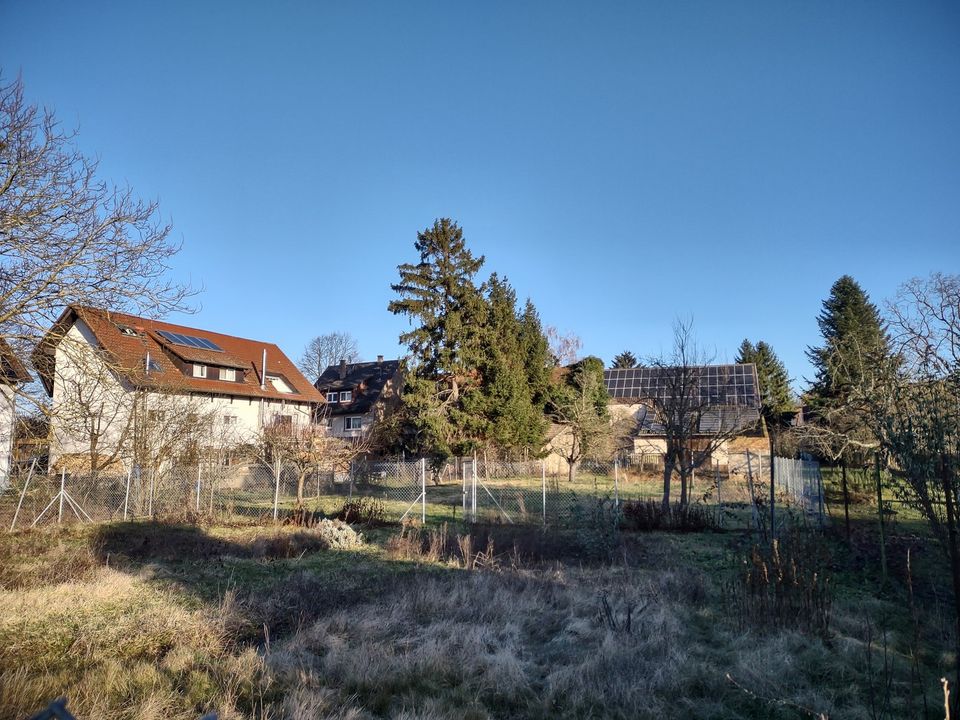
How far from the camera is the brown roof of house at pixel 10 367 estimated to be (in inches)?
321

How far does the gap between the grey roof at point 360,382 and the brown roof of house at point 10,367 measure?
2984 cm

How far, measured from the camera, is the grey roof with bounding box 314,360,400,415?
4047cm

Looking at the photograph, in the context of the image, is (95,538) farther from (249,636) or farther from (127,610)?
(249,636)

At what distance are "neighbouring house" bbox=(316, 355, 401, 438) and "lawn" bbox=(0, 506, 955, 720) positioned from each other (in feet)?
96.4

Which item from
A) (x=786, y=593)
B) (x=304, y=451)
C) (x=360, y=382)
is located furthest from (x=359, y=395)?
(x=786, y=593)

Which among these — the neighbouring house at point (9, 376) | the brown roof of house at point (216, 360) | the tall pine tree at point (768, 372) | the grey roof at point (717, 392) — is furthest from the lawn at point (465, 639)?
the tall pine tree at point (768, 372)

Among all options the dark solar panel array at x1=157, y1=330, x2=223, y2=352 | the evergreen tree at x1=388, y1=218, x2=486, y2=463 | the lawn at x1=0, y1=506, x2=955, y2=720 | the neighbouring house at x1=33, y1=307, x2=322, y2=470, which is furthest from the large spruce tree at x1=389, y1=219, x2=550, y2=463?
the lawn at x1=0, y1=506, x2=955, y2=720

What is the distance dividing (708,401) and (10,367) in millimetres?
28432

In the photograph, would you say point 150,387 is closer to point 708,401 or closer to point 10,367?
point 10,367

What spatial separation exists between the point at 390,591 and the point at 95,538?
822 cm

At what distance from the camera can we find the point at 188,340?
33406 millimetres

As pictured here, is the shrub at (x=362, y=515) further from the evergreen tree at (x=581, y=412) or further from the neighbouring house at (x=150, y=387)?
the evergreen tree at (x=581, y=412)

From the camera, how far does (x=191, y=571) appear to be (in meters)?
9.41

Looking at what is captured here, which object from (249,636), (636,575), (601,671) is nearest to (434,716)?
(601,671)
